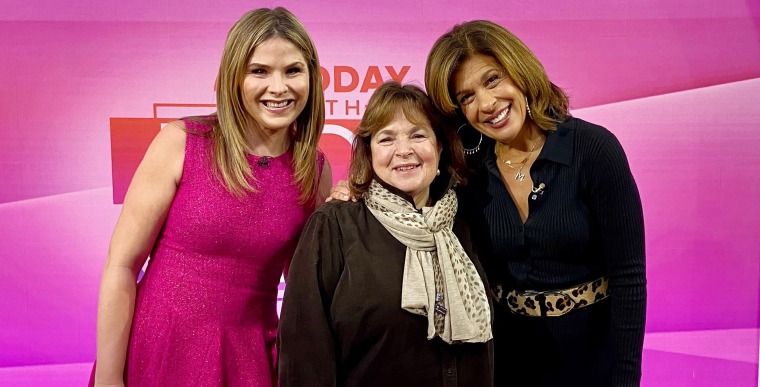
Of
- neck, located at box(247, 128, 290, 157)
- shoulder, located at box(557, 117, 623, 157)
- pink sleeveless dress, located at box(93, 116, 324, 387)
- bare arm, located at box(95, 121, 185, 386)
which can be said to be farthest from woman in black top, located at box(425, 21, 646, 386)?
bare arm, located at box(95, 121, 185, 386)

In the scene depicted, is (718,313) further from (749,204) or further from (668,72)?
(668,72)

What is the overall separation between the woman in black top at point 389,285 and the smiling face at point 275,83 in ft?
0.73

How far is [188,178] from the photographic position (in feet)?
5.78

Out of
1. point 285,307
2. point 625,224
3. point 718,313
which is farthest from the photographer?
point 718,313

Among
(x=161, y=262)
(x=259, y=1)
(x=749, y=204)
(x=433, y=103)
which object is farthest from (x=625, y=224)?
(x=259, y=1)

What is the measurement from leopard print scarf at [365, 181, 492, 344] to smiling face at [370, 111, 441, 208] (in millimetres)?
45

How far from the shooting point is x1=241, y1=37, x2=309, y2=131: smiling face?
1.77 meters

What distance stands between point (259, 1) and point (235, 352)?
5.99 feet

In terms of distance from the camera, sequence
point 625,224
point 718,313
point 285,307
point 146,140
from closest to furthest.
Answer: point 285,307 < point 625,224 < point 146,140 < point 718,313

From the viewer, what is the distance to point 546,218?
1831 mm

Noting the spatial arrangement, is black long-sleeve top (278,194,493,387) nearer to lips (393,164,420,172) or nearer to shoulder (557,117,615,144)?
lips (393,164,420,172)

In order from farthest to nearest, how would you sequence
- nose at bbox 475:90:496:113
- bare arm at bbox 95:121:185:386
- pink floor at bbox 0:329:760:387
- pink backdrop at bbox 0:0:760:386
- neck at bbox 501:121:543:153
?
pink floor at bbox 0:329:760:387
pink backdrop at bbox 0:0:760:386
neck at bbox 501:121:543:153
nose at bbox 475:90:496:113
bare arm at bbox 95:121:185:386

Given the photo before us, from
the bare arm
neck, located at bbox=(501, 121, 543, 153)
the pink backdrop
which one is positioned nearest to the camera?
the bare arm

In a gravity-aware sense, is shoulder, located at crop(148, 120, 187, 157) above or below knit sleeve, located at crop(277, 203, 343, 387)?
above
